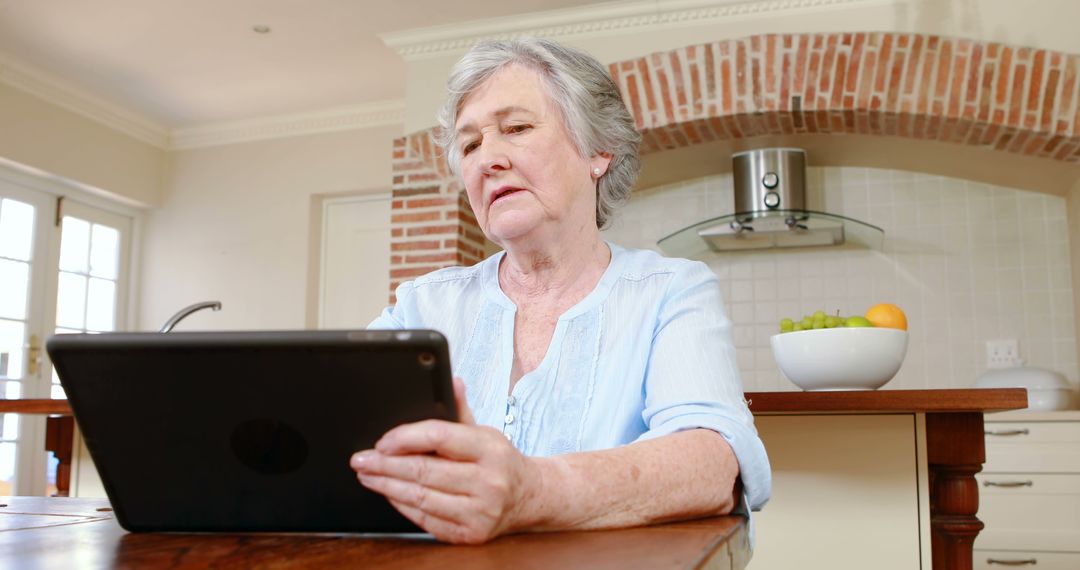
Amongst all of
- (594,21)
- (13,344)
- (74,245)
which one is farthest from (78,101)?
(594,21)

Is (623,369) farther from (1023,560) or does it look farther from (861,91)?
(1023,560)

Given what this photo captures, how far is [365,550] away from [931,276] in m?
4.36

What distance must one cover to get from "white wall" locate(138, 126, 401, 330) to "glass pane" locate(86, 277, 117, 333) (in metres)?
0.20

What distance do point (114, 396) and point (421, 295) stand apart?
681 mm

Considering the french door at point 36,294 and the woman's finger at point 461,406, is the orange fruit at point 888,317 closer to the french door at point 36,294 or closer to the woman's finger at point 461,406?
the woman's finger at point 461,406

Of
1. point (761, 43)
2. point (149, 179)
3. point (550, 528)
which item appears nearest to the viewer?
point (550, 528)

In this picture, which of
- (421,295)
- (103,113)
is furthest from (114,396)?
(103,113)

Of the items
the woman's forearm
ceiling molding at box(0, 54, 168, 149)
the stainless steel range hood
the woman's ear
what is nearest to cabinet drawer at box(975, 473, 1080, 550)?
the stainless steel range hood

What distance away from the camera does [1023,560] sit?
3654 mm

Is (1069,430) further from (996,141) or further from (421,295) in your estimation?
(421,295)

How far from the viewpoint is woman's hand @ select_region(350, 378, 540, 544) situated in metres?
0.65

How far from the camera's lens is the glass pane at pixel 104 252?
224 inches

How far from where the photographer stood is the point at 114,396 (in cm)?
69

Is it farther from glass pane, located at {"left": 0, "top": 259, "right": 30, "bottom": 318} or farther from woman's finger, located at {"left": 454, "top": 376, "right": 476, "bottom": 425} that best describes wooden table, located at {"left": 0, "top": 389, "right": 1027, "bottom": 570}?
glass pane, located at {"left": 0, "top": 259, "right": 30, "bottom": 318}
